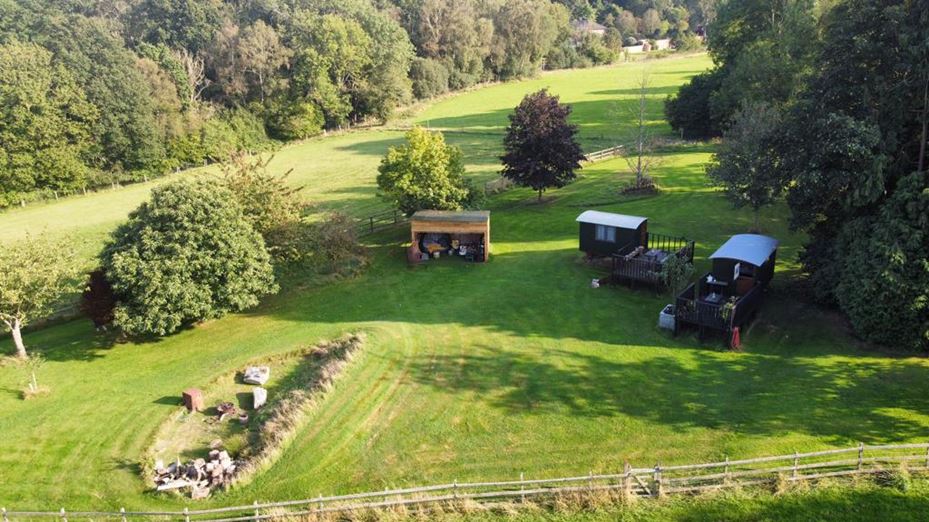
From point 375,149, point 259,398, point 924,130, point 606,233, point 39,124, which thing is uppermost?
point 39,124

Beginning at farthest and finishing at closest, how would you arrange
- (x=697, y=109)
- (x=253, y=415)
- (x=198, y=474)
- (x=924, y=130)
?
(x=697, y=109), (x=924, y=130), (x=253, y=415), (x=198, y=474)

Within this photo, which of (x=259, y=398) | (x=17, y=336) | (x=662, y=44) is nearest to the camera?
(x=259, y=398)

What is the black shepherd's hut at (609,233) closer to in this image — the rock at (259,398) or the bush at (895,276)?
the bush at (895,276)

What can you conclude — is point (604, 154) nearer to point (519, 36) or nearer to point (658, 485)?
point (658, 485)

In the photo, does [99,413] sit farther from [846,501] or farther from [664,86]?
[664,86]

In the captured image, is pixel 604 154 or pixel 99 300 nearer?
pixel 99 300

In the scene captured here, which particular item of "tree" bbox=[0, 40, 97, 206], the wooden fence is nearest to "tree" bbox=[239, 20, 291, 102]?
"tree" bbox=[0, 40, 97, 206]

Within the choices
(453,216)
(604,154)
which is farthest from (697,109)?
(453,216)

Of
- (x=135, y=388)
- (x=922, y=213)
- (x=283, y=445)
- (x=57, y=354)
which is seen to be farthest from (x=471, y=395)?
(x=57, y=354)
